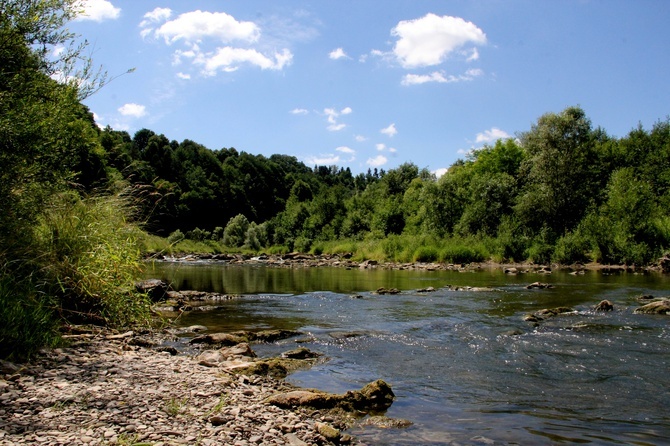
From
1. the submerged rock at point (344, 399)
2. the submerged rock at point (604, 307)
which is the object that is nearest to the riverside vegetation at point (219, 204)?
the submerged rock at point (344, 399)

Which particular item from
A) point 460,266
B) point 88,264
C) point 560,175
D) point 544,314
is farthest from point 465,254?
point 88,264

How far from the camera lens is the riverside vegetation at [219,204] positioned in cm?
987

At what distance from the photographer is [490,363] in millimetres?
10031

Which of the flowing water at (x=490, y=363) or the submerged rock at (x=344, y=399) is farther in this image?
the submerged rock at (x=344, y=399)

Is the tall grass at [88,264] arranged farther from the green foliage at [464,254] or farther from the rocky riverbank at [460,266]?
the green foliage at [464,254]

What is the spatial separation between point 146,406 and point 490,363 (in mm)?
6906

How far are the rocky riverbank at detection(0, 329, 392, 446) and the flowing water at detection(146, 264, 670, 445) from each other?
0.94 metres

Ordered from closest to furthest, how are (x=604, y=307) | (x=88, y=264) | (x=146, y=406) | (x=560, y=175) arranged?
1. (x=146, y=406)
2. (x=88, y=264)
3. (x=604, y=307)
4. (x=560, y=175)

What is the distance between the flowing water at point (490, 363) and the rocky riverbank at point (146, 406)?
3.08 feet

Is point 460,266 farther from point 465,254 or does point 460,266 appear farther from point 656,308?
point 656,308

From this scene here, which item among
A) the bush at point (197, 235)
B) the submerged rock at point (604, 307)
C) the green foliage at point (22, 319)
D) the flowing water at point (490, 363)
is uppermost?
the bush at point (197, 235)

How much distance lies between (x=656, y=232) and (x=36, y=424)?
1760 inches

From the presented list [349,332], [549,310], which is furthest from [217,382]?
[549,310]

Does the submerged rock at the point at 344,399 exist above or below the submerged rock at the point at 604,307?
below
